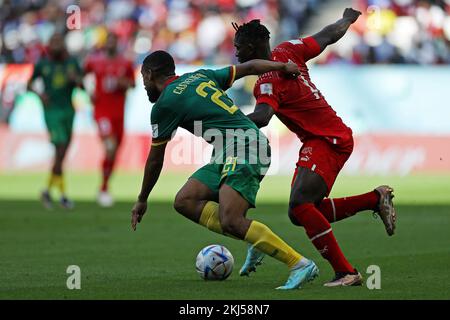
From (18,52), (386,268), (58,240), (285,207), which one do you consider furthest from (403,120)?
(386,268)

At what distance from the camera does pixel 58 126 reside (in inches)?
693

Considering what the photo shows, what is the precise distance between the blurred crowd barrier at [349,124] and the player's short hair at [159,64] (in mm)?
14702

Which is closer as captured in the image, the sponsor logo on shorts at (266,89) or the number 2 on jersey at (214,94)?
the number 2 on jersey at (214,94)

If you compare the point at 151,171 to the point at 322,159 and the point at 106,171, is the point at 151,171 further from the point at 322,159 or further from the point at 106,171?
the point at 106,171

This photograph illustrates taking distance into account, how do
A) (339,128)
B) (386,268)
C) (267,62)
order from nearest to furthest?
1. (267,62)
2. (339,128)
3. (386,268)

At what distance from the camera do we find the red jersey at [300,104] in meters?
8.70

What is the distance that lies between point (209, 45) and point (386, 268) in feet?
61.1

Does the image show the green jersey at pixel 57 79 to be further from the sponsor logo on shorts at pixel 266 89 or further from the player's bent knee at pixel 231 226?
the player's bent knee at pixel 231 226

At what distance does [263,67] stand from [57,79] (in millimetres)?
9774

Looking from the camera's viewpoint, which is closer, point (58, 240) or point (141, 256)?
point (141, 256)

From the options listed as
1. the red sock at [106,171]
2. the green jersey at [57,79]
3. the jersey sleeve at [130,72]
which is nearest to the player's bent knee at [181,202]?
the red sock at [106,171]

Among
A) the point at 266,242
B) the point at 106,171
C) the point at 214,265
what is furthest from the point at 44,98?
the point at 266,242
